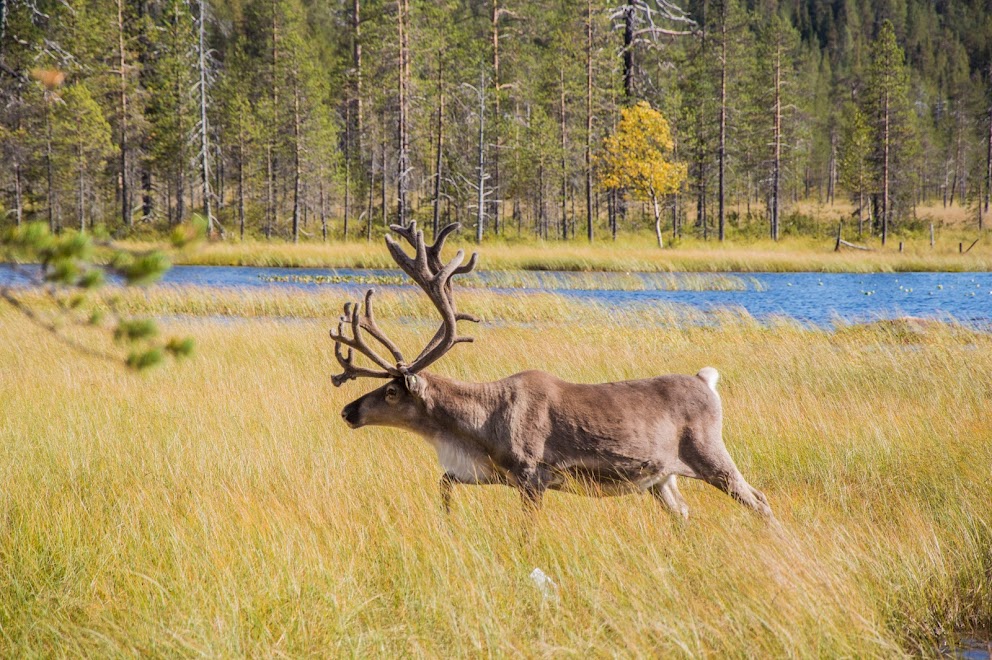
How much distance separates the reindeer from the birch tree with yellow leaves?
36.7 meters

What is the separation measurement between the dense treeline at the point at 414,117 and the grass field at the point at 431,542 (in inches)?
1231

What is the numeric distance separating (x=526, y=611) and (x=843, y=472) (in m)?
3.16

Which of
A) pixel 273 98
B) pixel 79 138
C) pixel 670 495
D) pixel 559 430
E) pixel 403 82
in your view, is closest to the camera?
pixel 559 430

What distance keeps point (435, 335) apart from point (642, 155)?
38.3 meters

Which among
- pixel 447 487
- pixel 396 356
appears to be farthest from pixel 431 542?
pixel 396 356

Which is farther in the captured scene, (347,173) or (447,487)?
(347,173)

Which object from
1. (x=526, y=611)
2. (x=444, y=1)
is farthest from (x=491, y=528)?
(x=444, y=1)

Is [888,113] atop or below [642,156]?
atop

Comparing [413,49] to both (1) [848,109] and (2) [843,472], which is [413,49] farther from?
(1) [848,109]

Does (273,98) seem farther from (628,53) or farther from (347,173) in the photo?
(628,53)

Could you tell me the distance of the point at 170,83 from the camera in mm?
44000

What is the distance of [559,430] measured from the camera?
462 centimetres

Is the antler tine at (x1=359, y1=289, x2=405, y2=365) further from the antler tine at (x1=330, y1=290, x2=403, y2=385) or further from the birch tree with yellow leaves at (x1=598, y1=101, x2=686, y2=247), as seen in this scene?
the birch tree with yellow leaves at (x1=598, y1=101, x2=686, y2=247)

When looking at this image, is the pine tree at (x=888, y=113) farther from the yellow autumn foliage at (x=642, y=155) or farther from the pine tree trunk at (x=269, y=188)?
the pine tree trunk at (x=269, y=188)
